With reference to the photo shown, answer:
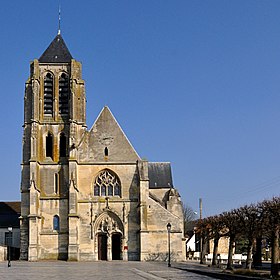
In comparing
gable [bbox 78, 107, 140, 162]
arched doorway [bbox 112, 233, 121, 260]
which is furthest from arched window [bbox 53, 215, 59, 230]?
gable [bbox 78, 107, 140, 162]

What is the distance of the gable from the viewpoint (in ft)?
196

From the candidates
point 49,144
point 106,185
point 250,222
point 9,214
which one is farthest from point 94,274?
point 9,214

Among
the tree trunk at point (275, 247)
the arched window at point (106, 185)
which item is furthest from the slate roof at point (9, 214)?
the tree trunk at point (275, 247)

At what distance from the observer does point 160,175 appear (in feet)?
246

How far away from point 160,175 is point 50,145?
63.5 ft

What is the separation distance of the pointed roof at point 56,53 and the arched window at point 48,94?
1.94 metres

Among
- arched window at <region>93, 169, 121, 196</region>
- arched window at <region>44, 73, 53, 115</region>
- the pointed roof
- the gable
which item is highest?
the pointed roof

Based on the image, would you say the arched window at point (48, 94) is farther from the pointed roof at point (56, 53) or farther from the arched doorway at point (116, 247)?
the arched doorway at point (116, 247)

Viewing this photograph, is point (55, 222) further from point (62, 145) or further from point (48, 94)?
point (48, 94)

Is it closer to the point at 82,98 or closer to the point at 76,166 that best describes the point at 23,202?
the point at 76,166

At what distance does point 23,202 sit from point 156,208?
13562 millimetres

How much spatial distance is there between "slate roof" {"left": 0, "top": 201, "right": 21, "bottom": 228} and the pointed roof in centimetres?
2344

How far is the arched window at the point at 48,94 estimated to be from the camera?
2434 inches

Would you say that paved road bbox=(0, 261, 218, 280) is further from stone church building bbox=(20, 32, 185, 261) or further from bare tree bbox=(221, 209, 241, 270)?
stone church building bbox=(20, 32, 185, 261)
